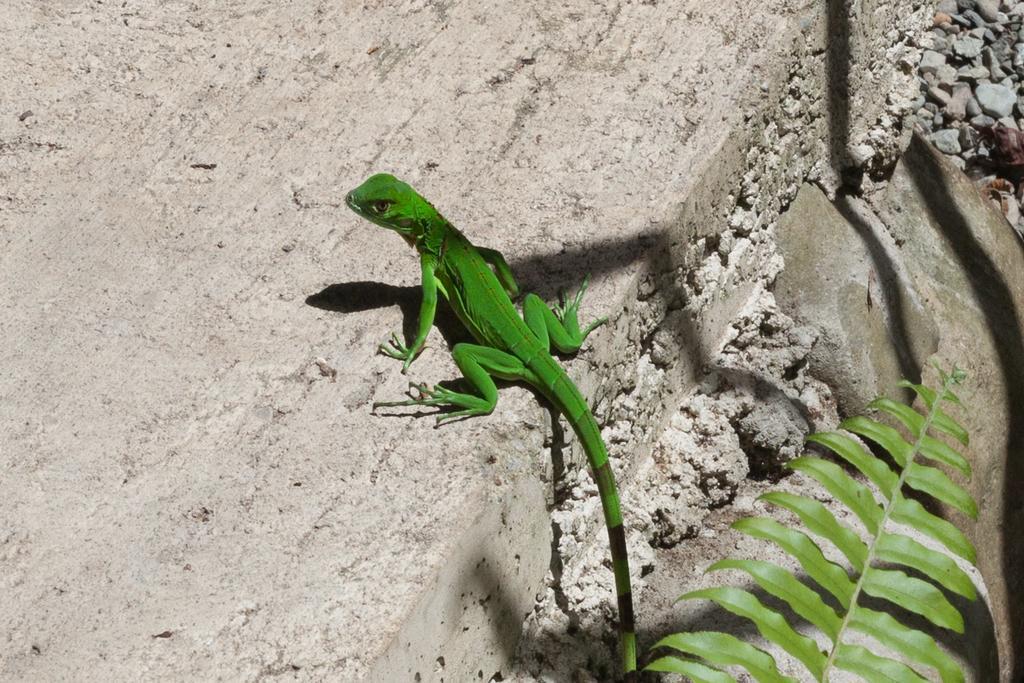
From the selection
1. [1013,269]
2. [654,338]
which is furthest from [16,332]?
[1013,269]

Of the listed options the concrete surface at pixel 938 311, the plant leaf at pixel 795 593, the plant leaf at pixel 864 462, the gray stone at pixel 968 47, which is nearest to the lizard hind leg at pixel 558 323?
the plant leaf at pixel 864 462

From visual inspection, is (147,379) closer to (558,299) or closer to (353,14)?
(558,299)

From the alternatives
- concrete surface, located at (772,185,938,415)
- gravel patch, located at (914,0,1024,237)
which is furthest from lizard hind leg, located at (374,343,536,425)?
gravel patch, located at (914,0,1024,237)

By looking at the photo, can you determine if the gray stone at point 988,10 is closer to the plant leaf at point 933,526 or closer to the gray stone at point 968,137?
the gray stone at point 968,137

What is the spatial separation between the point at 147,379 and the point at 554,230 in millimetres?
1277

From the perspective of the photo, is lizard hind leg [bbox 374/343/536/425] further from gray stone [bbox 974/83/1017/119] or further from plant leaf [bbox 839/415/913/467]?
gray stone [bbox 974/83/1017/119]

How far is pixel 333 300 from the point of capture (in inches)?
124

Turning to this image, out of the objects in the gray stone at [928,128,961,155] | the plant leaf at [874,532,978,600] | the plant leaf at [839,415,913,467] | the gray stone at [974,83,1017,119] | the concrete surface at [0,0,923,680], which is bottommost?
the gray stone at [928,128,961,155]

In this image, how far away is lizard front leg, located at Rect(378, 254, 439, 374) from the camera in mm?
→ 2949

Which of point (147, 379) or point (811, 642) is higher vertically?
point (811, 642)

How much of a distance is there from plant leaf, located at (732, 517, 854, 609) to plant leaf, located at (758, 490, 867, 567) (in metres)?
0.04

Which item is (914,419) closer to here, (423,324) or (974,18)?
(423,324)

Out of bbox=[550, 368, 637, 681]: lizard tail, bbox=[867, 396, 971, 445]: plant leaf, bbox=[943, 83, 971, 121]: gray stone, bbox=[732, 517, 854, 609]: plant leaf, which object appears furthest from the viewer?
bbox=[943, 83, 971, 121]: gray stone

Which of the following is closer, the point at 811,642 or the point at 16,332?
the point at 811,642
